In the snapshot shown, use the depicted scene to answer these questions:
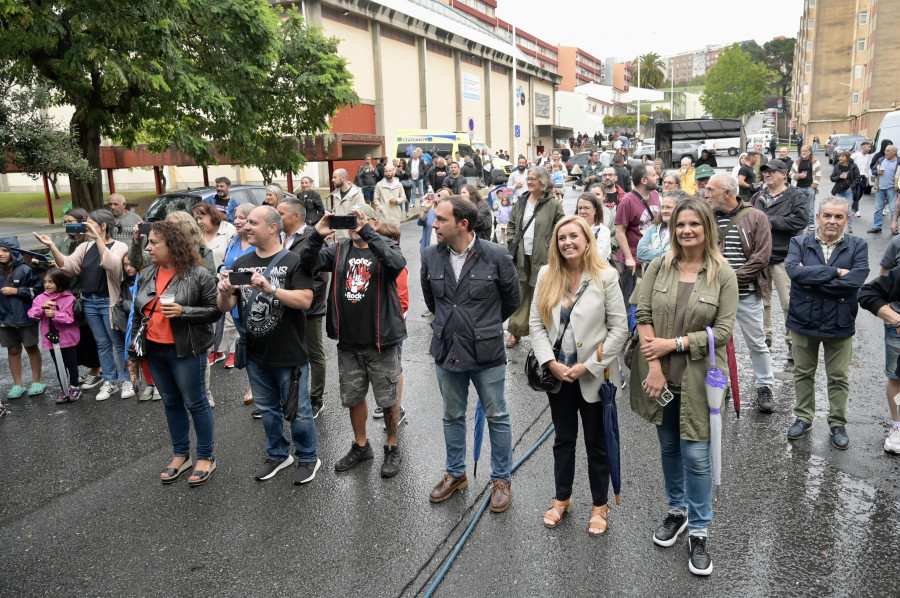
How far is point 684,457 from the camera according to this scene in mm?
3736

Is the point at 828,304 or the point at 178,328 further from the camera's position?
the point at 828,304

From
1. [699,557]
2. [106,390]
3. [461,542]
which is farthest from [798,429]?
[106,390]

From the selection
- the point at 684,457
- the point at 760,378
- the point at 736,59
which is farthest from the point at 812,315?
the point at 736,59

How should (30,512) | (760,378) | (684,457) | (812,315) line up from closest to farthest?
Result: (684,457) < (30,512) < (812,315) < (760,378)

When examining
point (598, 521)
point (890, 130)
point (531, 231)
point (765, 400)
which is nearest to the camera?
point (598, 521)

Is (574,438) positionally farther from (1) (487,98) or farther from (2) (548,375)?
(1) (487,98)

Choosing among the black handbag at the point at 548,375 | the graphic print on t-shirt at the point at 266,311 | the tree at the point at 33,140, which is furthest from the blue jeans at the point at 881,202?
the tree at the point at 33,140

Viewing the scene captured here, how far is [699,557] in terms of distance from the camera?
3613mm

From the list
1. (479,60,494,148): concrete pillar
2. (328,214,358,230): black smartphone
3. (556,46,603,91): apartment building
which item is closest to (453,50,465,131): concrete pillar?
(479,60,494,148): concrete pillar

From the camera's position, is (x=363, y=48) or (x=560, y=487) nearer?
(x=560, y=487)

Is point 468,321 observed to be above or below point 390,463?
above

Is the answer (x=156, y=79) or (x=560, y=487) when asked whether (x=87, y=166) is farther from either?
(x=560, y=487)

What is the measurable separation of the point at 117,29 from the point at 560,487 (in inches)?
430

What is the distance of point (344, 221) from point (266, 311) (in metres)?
0.91
